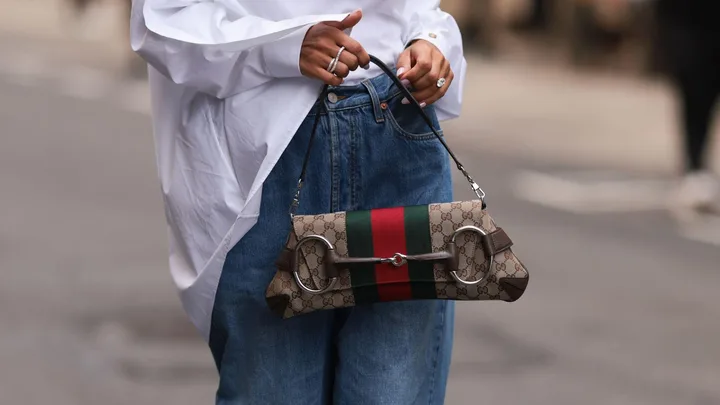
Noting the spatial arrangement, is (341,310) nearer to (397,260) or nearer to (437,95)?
(397,260)

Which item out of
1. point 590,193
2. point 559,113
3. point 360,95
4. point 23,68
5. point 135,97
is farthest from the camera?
point 23,68

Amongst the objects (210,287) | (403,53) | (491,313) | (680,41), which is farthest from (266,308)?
(680,41)

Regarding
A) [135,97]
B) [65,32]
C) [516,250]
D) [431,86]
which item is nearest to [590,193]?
[516,250]

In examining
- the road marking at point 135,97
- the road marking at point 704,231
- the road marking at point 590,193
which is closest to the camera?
the road marking at point 704,231

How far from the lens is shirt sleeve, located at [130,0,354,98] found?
8.46 ft

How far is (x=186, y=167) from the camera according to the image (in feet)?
9.04

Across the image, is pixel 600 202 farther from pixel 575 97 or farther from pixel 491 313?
pixel 575 97

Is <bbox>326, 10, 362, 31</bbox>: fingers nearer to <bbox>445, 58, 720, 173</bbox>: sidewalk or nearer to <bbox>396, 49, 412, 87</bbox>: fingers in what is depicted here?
<bbox>396, 49, 412, 87</bbox>: fingers

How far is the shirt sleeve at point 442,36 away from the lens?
274 centimetres

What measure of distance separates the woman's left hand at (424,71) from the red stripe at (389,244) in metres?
0.22

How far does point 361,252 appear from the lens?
2629mm

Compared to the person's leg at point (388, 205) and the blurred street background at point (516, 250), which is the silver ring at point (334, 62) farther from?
the blurred street background at point (516, 250)

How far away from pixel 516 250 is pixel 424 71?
537 cm

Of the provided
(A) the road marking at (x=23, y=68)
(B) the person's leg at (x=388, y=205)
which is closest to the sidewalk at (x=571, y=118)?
(A) the road marking at (x=23, y=68)
